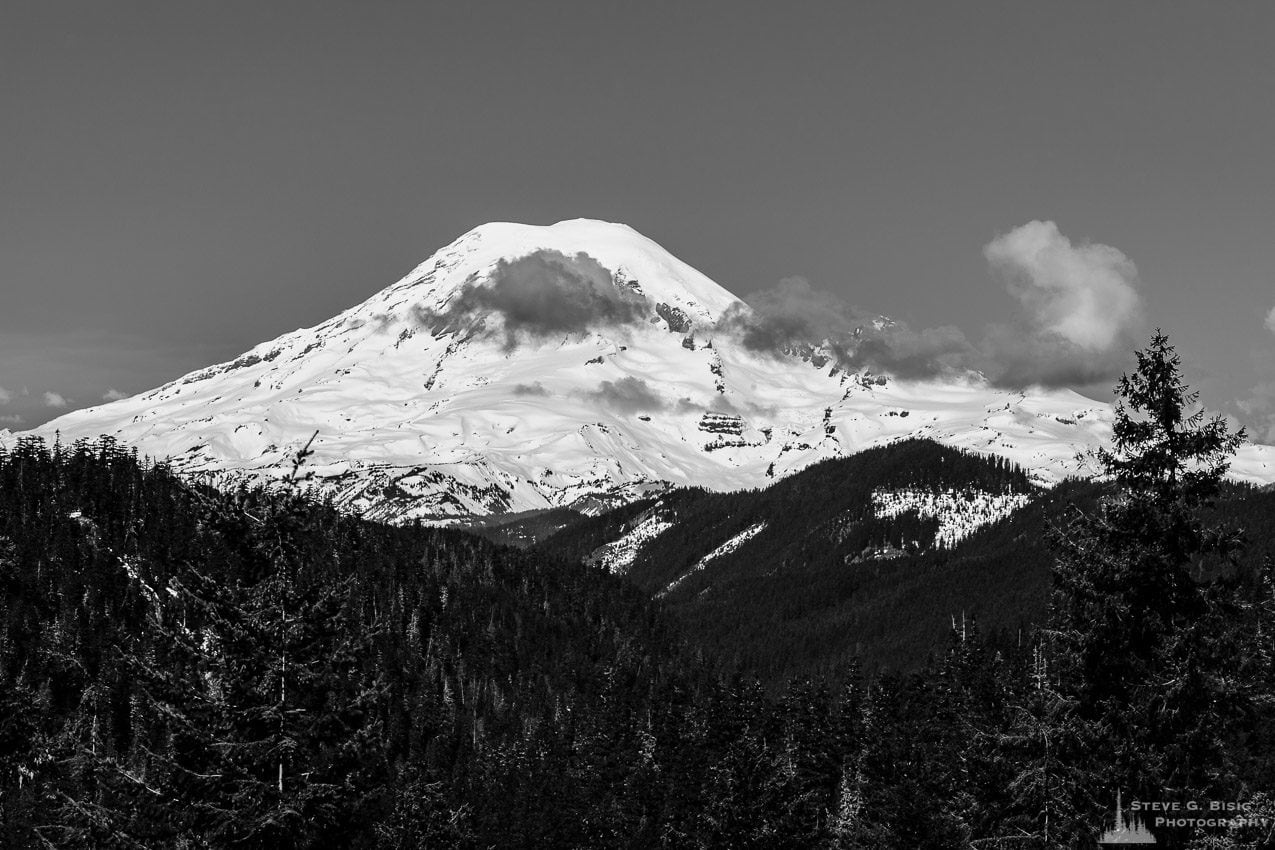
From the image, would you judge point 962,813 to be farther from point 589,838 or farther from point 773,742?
point 773,742

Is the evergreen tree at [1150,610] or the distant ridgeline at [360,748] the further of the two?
the evergreen tree at [1150,610]

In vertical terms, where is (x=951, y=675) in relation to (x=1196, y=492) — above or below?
below

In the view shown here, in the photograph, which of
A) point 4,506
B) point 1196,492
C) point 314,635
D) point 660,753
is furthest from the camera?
point 4,506

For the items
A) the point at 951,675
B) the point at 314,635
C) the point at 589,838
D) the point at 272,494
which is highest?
the point at 272,494

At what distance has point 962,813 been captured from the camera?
3969 cm

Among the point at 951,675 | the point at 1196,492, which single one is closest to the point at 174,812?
the point at 1196,492

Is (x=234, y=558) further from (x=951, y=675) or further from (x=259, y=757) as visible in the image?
(x=951, y=675)

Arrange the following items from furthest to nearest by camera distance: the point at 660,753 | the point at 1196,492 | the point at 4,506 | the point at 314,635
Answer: the point at 4,506
the point at 660,753
the point at 1196,492
the point at 314,635

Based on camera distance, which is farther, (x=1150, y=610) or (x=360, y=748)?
(x=1150, y=610)

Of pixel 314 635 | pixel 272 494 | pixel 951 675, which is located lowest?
pixel 951 675

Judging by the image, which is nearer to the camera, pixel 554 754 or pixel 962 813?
pixel 962 813

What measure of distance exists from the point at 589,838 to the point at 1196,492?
207 ft

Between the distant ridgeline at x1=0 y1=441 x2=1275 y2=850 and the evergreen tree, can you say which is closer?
the distant ridgeline at x1=0 y1=441 x2=1275 y2=850

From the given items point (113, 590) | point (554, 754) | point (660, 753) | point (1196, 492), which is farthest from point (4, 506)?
point (1196, 492)
